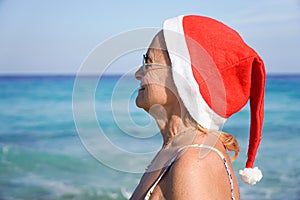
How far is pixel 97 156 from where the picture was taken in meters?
1.84

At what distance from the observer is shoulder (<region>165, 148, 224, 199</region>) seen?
171 cm

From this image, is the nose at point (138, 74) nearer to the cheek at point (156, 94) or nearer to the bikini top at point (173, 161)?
the cheek at point (156, 94)

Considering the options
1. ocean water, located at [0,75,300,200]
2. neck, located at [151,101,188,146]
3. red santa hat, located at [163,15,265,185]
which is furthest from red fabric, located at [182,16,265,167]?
ocean water, located at [0,75,300,200]

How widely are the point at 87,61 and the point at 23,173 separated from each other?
7.81m

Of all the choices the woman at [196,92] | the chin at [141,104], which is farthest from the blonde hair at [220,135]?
the chin at [141,104]

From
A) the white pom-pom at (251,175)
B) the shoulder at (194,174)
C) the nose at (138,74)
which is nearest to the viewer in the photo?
the shoulder at (194,174)

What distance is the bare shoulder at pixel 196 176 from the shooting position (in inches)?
67.5

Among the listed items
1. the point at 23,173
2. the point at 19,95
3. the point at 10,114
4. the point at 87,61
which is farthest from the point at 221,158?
the point at 19,95

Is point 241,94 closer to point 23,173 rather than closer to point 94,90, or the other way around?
point 94,90

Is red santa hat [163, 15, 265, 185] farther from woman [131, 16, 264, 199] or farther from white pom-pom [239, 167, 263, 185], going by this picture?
white pom-pom [239, 167, 263, 185]

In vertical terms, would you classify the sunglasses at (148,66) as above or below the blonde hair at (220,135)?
above

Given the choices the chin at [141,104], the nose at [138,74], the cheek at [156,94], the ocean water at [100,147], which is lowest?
the ocean water at [100,147]

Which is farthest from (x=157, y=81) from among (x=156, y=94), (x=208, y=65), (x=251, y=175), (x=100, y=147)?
(x=251, y=175)

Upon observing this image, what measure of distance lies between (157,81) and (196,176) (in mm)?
344
